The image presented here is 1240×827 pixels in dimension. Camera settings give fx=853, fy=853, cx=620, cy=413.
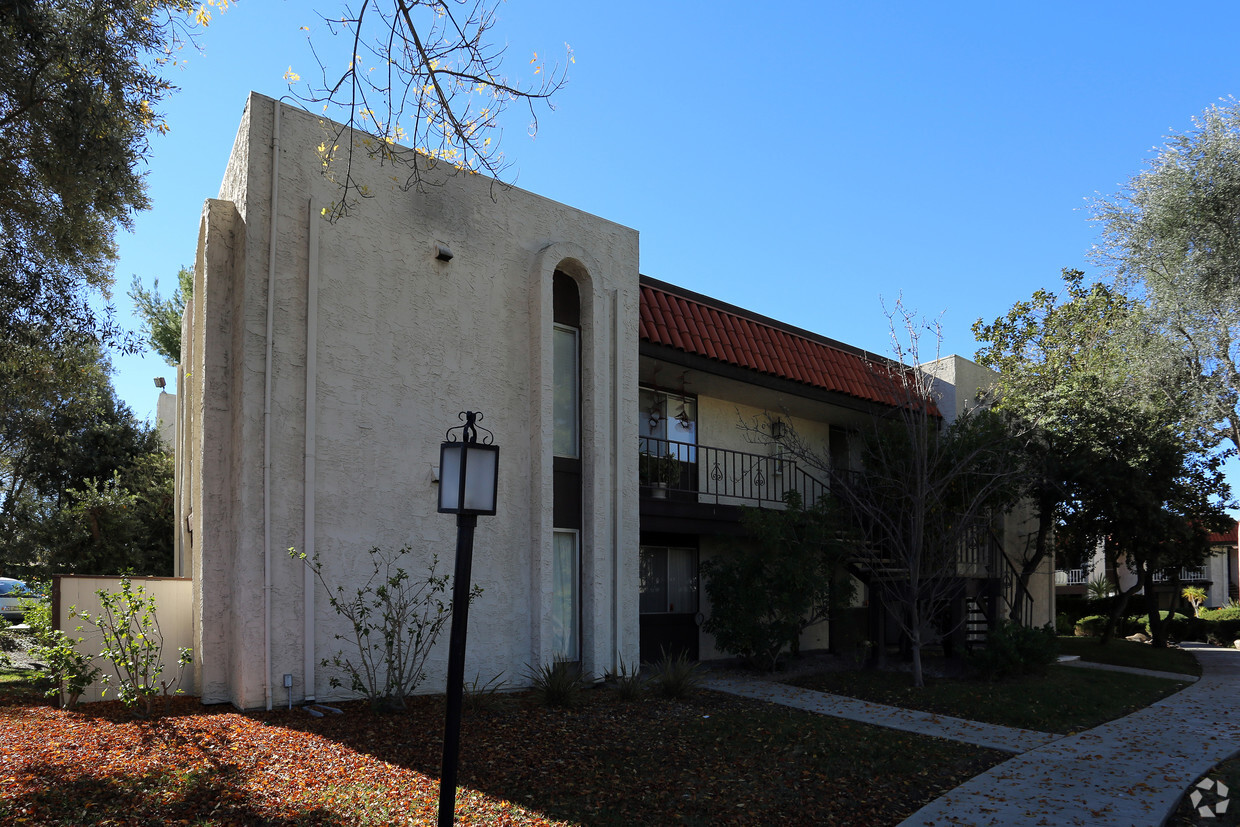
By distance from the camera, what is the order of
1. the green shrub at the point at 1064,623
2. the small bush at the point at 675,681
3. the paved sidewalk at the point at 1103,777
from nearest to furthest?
1. the paved sidewalk at the point at 1103,777
2. the small bush at the point at 675,681
3. the green shrub at the point at 1064,623

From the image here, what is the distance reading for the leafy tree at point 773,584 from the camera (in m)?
12.6

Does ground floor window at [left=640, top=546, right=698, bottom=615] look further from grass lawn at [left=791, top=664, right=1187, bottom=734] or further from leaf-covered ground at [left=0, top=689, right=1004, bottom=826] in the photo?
leaf-covered ground at [left=0, top=689, right=1004, bottom=826]

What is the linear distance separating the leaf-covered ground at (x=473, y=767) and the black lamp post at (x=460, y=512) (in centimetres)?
144

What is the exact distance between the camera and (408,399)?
32.7 ft

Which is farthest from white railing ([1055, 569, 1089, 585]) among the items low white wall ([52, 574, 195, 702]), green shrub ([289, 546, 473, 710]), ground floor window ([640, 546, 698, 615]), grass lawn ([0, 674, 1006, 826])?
low white wall ([52, 574, 195, 702])

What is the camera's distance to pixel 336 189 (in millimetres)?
9672

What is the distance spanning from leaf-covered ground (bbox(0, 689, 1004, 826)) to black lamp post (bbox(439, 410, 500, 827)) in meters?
1.44

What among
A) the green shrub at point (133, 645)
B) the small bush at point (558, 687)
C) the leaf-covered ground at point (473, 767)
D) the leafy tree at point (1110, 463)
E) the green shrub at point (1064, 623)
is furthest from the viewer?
the green shrub at point (1064, 623)

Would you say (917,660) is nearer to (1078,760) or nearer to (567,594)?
(1078,760)

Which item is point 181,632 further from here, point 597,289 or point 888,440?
point 888,440

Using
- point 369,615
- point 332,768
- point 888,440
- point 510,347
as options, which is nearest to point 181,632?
point 369,615

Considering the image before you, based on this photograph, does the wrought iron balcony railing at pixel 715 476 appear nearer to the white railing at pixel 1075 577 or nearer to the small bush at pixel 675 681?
the small bush at pixel 675 681

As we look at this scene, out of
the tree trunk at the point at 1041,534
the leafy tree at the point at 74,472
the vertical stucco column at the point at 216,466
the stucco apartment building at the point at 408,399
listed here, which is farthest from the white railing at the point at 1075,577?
the vertical stucco column at the point at 216,466

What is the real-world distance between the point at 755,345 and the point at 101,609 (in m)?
10.0
